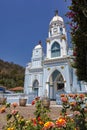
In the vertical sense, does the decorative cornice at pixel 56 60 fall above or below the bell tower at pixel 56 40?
below

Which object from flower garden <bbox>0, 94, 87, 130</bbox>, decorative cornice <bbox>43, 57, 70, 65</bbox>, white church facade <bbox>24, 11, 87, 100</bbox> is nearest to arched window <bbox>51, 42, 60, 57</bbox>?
white church facade <bbox>24, 11, 87, 100</bbox>

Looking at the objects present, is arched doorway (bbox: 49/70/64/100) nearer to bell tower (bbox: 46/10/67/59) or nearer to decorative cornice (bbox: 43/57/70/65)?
decorative cornice (bbox: 43/57/70/65)

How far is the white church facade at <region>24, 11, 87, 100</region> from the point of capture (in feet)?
79.5

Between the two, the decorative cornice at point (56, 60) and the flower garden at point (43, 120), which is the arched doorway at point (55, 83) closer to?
the decorative cornice at point (56, 60)

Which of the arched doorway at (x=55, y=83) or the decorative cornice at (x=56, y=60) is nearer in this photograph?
the decorative cornice at (x=56, y=60)

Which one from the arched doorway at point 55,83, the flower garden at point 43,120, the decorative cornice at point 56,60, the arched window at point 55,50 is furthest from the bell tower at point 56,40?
the flower garden at point 43,120

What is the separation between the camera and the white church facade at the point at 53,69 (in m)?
24.2

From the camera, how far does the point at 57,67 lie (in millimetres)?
25547

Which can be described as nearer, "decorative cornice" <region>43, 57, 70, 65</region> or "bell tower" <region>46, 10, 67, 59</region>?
"decorative cornice" <region>43, 57, 70, 65</region>

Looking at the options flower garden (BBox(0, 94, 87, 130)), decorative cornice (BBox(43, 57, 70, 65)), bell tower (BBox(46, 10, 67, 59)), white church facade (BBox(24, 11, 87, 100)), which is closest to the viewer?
flower garden (BBox(0, 94, 87, 130))

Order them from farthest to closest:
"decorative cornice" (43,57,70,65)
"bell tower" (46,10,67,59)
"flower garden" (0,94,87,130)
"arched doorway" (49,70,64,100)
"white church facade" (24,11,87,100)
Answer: "bell tower" (46,10,67,59) → "arched doorway" (49,70,64,100) → "decorative cornice" (43,57,70,65) → "white church facade" (24,11,87,100) → "flower garden" (0,94,87,130)

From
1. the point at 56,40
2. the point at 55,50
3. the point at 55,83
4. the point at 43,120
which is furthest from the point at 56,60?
the point at 43,120

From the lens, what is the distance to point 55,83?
26797 mm

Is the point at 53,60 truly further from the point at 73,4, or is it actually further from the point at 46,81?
the point at 73,4
